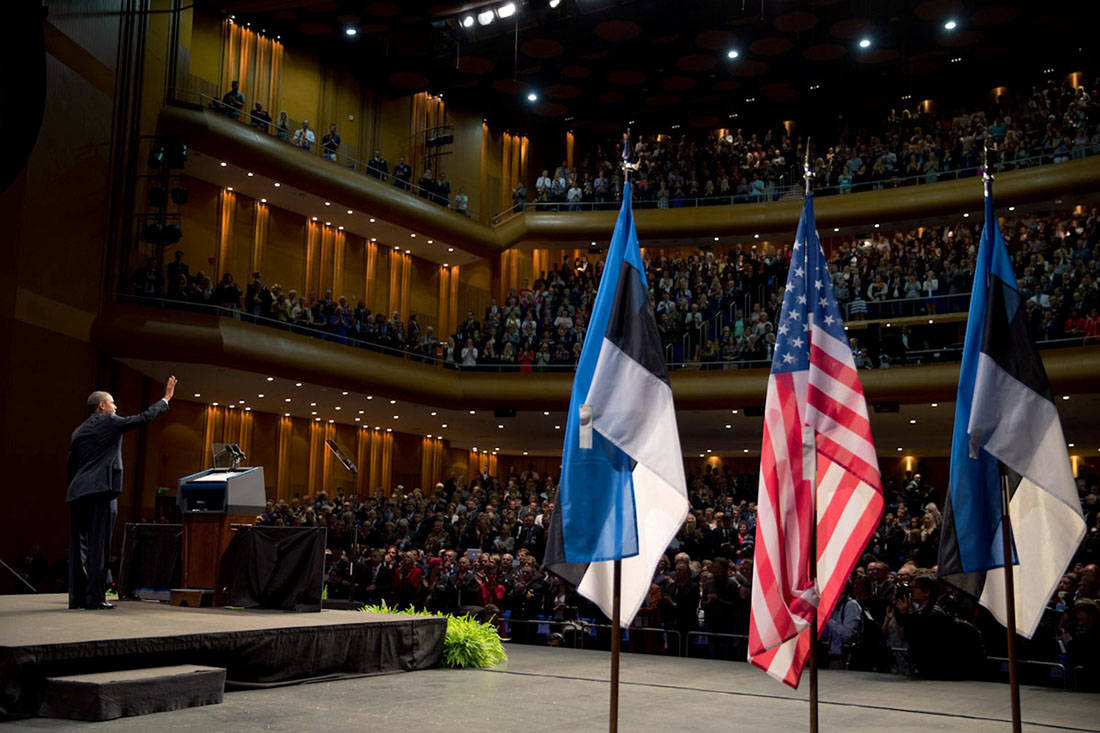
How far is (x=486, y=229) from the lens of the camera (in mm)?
26469

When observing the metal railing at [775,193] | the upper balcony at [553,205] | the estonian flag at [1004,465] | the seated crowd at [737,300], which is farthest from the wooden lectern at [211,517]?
the metal railing at [775,193]

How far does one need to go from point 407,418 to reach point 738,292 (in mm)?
8980

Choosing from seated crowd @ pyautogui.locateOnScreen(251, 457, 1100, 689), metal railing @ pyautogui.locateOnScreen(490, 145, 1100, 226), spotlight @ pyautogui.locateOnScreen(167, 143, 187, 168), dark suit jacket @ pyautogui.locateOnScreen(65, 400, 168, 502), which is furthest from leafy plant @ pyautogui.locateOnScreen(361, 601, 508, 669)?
metal railing @ pyautogui.locateOnScreen(490, 145, 1100, 226)

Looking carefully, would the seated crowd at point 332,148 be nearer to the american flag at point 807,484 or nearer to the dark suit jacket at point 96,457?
the dark suit jacket at point 96,457

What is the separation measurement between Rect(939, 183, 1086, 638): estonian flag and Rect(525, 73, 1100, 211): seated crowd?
61.7 ft

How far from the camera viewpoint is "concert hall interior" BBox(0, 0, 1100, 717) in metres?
17.7

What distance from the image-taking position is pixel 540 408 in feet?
78.6

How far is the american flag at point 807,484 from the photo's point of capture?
16.5 ft

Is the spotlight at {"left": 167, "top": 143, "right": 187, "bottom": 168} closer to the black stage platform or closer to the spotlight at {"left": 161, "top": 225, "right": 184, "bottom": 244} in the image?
the spotlight at {"left": 161, "top": 225, "right": 184, "bottom": 244}

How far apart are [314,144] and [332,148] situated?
28.8 inches

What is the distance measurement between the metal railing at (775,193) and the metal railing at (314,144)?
8.16 feet

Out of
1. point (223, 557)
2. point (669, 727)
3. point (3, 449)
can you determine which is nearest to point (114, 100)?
point (3, 449)

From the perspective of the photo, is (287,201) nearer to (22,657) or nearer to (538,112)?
(538,112)

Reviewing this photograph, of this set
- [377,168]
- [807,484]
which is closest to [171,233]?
[377,168]
